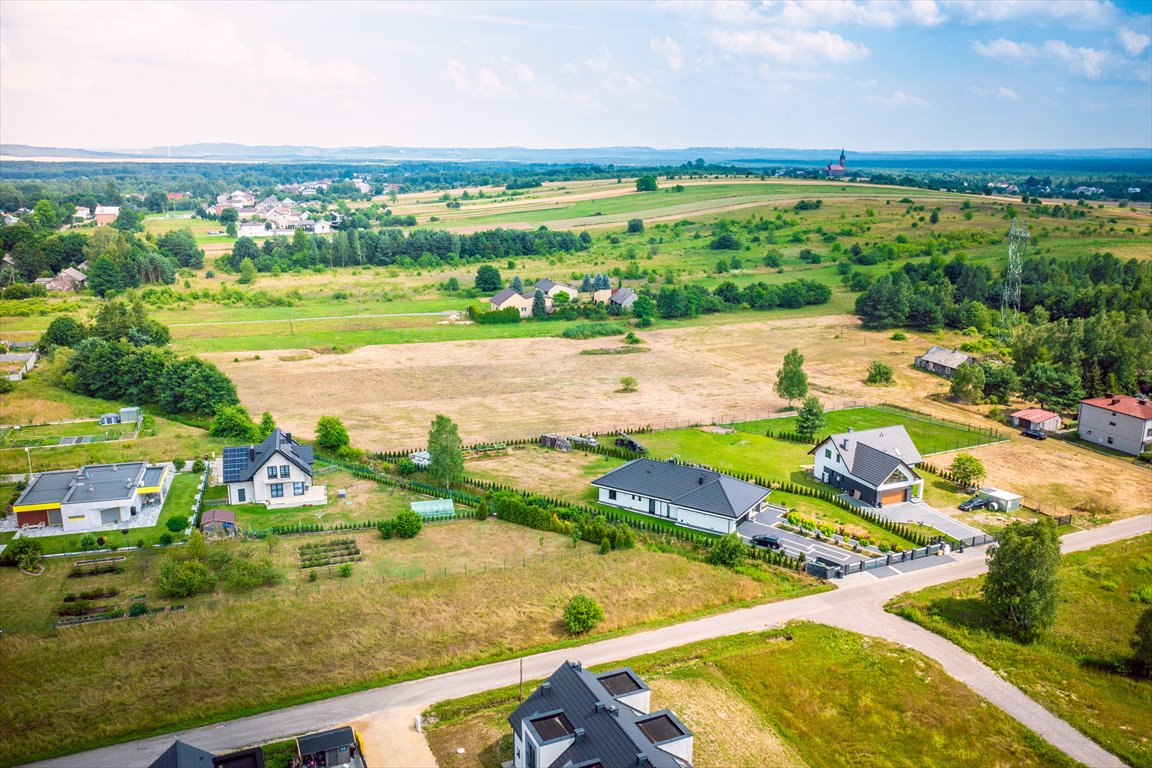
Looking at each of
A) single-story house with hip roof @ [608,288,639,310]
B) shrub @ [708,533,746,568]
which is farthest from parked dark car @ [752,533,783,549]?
single-story house with hip roof @ [608,288,639,310]

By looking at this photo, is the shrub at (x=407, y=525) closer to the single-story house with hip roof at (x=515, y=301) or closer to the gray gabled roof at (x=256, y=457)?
the gray gabled roof at (x=256, y=457)

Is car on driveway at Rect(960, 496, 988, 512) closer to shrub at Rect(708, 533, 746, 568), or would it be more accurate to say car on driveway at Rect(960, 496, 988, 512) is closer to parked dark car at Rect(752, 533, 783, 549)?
parked dark car at Rect(752, 533, 783, 549)

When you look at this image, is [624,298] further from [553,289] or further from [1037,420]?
[1037,420]

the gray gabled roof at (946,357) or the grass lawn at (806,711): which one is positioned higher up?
the gray gabled roof at (946,357)

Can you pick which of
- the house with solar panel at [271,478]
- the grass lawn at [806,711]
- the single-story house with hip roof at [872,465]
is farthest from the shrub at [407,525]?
the single-story house with hip roof at [872,465]

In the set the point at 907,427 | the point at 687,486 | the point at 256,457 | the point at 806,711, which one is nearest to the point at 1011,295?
the point at 907,427
